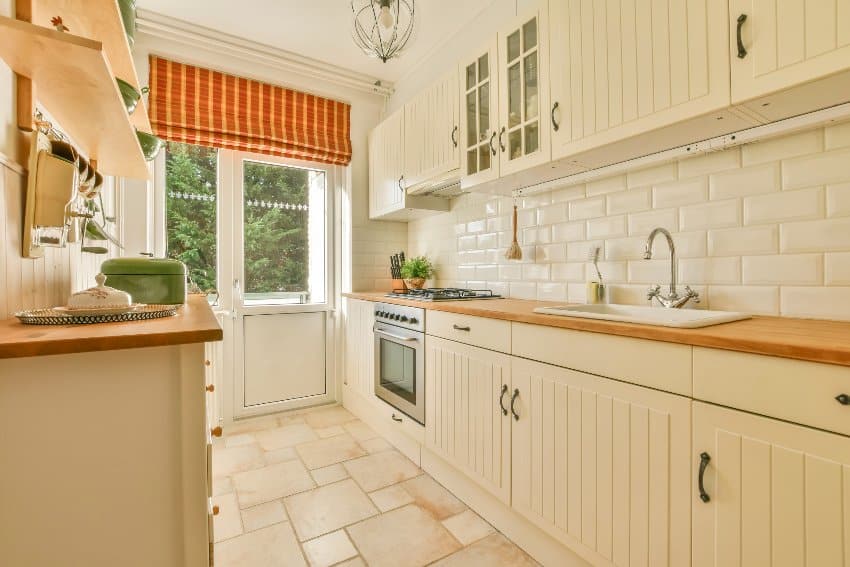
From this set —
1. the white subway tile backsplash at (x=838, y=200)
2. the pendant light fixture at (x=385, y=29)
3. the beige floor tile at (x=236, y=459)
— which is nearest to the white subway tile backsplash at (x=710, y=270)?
the white subway tile backsplash at (x=838, y=200)

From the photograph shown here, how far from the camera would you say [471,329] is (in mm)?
1890

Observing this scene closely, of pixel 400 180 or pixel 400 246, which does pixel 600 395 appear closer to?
pixel 400 180

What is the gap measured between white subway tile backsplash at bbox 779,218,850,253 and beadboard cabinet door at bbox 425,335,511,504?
1041 mm

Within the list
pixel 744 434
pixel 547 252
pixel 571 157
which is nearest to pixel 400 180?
pixel 547 252

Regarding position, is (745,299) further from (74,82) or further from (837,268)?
(74,82)

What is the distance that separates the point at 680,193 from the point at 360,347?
2.24 metres

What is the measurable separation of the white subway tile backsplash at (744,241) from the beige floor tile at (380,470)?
1835 millimetres

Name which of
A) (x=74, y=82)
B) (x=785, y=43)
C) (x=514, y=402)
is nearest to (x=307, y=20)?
(x=74, y=82)

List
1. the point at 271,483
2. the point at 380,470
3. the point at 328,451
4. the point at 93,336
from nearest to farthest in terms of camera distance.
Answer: the point at 93,336 < the point at 271,483 < the point at 380,470 < the point at 328,451

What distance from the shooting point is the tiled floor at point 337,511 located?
64.0 inches

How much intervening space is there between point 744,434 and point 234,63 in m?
3.53

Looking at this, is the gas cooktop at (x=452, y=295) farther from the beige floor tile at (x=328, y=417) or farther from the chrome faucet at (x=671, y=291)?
the beige floor tile at (x=328, y=417)

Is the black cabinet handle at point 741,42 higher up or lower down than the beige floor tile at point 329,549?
higher up

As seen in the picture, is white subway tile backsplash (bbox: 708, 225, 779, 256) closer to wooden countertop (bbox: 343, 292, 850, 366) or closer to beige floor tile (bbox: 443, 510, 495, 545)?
wooden countertop (bbox: 343, 292, 850, 366)
